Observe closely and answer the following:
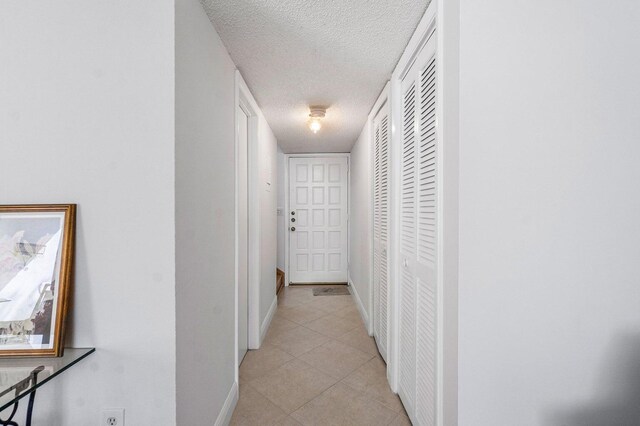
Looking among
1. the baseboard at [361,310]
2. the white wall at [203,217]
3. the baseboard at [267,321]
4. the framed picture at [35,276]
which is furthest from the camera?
the baseboard at [361,310]

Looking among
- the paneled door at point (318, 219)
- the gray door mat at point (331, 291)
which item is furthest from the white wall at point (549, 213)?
the paneled door at point (318, 219)

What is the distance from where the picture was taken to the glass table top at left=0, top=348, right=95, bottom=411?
0.87m

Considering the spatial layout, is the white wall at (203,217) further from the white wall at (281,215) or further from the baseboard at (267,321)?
the white wall at (281,215)

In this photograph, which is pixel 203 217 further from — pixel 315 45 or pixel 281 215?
pixel 281 215

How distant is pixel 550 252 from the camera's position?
2.42 feet

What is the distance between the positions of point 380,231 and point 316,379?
132 centimetres

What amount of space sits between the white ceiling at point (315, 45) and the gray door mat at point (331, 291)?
277 cm

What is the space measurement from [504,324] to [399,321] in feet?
3.92

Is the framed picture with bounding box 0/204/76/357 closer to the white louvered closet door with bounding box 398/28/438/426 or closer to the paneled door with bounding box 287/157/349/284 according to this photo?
the white louvered closet door with bounding box 398/28/438/426

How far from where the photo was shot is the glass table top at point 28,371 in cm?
87

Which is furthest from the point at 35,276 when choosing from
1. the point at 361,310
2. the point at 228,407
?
the point at 361,310

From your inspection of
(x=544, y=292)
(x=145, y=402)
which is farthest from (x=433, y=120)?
(x=145, y=402)

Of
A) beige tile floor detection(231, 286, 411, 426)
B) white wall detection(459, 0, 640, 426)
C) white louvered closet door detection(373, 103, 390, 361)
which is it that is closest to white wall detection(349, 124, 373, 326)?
white louvered closet door detection(373, 103, 390, 361)

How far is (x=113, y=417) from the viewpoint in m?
1.11
